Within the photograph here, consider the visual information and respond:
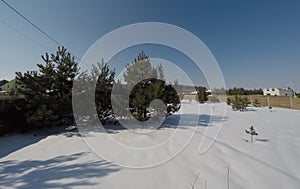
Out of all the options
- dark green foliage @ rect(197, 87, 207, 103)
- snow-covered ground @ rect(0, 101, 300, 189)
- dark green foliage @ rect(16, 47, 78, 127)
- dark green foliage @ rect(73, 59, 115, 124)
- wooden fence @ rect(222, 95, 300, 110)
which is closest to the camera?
snow-covered ground @ rect(0, 101, 300, 189)

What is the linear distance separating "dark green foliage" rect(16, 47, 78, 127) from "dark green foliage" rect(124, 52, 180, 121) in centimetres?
245

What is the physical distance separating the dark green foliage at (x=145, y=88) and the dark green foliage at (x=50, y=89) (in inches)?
96.5

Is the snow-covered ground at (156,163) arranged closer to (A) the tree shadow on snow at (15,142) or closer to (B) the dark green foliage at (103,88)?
(A) the tree shadow on snow at (15,142)

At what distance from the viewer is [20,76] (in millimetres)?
5684

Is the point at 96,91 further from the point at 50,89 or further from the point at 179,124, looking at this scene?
the point at 179,124

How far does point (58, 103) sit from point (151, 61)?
429 cm

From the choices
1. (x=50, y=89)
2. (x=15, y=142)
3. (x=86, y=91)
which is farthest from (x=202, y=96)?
(x=15, y=142)

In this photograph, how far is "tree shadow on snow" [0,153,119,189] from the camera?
96.4 inches

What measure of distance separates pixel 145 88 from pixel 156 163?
4102mm

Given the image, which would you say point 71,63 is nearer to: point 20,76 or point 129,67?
point 20,76

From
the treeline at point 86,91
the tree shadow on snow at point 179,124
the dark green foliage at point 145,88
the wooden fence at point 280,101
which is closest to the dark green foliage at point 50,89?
the treeline at point 86,91

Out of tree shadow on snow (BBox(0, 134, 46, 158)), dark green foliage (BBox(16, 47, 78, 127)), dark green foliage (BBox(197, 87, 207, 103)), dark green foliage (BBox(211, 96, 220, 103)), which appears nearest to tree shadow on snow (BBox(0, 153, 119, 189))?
tree shadow on snow (BBox(0, 134, 46, 158))

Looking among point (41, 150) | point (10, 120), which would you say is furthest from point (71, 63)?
point (41, 150)

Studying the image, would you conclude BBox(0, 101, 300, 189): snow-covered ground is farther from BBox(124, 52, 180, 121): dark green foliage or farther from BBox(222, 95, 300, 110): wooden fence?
BBox(222, 95, 300, 110): wooden fence
